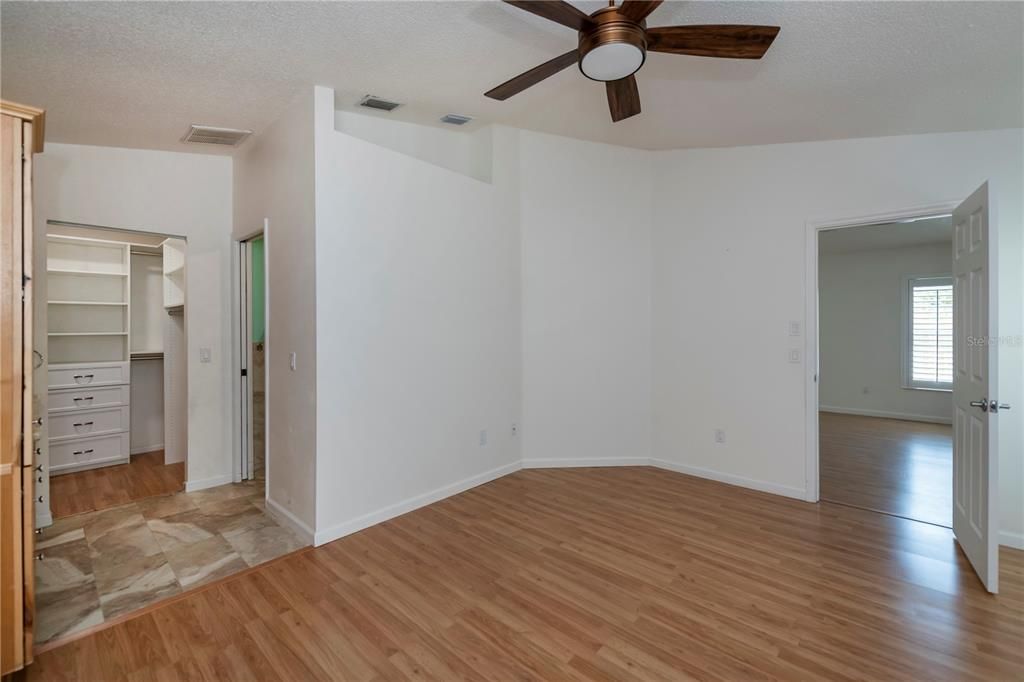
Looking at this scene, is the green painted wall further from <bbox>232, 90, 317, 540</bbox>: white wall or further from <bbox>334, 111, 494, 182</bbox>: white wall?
<bbox>334, 111, 494, 182</bbox>: white wall

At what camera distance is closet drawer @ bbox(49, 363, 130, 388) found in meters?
4.10

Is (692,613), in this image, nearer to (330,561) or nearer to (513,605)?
(513,605)

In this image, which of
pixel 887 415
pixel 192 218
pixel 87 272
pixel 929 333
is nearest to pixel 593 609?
pixel 192 218

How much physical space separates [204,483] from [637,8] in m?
4.38

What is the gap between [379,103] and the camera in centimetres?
327

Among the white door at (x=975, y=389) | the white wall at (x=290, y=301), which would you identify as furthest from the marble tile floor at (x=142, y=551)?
the white door at (x=975, y=389)

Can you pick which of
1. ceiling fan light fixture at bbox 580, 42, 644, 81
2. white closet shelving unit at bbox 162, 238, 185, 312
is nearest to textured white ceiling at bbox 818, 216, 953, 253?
ceiling fan light fixture at bbox 580, 42, 644, 81

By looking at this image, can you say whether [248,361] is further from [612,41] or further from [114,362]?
[612,41]

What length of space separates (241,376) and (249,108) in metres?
2.15

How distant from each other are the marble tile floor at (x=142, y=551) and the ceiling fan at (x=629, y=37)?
303cm

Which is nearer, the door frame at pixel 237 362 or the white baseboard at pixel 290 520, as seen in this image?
the white baseboard at pixel 290 520

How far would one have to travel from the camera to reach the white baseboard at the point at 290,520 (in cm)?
A: 290

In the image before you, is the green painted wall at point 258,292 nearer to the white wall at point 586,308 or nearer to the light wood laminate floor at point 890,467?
the white wall at point 586,308

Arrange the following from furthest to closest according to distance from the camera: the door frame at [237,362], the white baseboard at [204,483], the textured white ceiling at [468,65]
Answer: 1. the door frame at [237,362]
2. the white baseboard at [204,483]
3. the textured white ceiling at [468,65]
